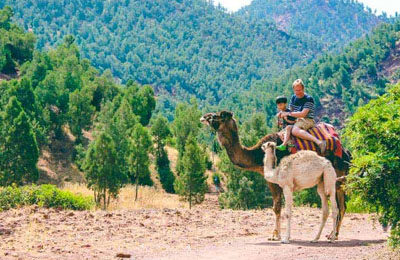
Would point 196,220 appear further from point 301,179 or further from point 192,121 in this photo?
point 192,121

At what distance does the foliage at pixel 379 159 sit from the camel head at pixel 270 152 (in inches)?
93.8

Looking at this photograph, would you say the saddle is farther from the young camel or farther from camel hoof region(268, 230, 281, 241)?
camel hoof region(268, 230, 281, 241)

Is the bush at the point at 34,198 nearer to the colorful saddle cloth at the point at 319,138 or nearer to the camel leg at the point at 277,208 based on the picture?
the camel leg at the point at 277,208

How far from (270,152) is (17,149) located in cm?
3085

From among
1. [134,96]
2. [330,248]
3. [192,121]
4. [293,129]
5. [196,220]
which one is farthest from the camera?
[134,96]

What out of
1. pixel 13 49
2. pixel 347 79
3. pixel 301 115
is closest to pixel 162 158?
pixel 13 49


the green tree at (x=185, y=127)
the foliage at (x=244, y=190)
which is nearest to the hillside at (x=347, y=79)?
the green tree at (x=185, y=127)

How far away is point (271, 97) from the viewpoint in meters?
133

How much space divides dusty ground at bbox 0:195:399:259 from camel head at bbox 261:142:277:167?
170 cm

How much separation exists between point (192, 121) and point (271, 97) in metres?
76.5

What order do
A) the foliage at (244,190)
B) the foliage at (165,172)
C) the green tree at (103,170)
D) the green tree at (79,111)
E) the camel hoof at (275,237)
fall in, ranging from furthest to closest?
1. the foliage at (165,172)
2. the green tree at (79,111)
3. the foliage at (244,190)
4. the green tree at (103,170)
5. the camel hoof at (275,237)

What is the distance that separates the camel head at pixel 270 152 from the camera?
11.7 metres

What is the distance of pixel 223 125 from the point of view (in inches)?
485

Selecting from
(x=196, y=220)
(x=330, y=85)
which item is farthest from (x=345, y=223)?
(x=330, y=85)
